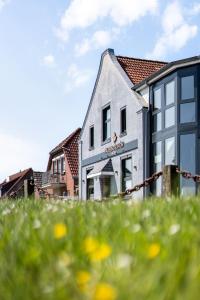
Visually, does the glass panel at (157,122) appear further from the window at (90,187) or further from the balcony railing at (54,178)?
the balcony railing at (54,178)

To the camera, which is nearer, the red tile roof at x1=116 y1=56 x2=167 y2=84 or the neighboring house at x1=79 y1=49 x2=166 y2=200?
the neighboring house at x1=79 y1=49 x2=166 y2=200

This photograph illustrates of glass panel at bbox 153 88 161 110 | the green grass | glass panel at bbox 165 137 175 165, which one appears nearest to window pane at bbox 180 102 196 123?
glass panel at bbox 165 137 175 165

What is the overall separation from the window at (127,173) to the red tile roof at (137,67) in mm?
4768

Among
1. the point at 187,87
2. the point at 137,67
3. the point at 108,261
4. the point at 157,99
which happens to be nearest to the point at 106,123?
the point at 137,67

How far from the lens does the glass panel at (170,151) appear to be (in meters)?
23.1

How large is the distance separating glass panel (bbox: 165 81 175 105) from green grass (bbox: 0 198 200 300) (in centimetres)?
2026

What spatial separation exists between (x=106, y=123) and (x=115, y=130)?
2030 millimetres

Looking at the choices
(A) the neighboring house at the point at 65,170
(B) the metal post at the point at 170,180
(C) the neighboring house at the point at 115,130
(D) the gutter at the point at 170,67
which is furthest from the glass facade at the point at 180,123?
(A) the neighboring house at the point at 65,170

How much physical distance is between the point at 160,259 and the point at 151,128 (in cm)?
2335

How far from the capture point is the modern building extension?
2277 centimetres

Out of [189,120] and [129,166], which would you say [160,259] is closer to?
[189,120]

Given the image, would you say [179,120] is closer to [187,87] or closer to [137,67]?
[187,87]

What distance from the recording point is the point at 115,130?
29.1 metres

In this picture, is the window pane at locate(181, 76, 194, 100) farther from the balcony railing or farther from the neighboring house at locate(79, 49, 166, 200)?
the balcony railing
